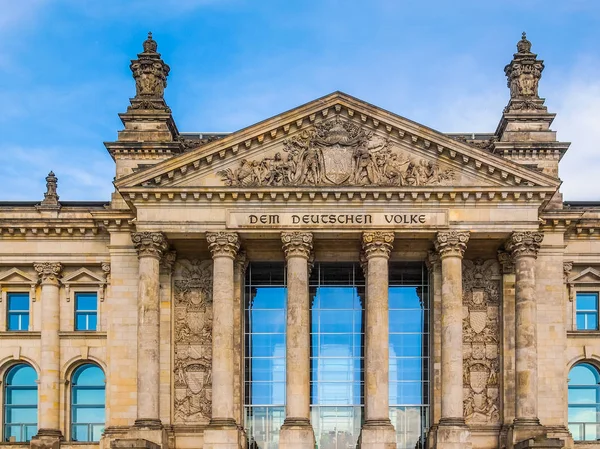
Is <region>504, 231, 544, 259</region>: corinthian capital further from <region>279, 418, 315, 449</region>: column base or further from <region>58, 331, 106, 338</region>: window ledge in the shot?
<region>58, 331, 106, 338</region>: window ledge

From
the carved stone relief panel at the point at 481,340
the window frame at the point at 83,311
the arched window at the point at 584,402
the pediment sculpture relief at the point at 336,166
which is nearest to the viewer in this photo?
the pediment sculpture relief at the point at 336,166

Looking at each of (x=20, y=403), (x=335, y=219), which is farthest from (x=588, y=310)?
(x=20, y=403)

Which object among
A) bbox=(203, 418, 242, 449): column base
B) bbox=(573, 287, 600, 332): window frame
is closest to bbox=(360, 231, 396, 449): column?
bbox=(203, 418, 242, 449): column base

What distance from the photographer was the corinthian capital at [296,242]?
55344 millimetres

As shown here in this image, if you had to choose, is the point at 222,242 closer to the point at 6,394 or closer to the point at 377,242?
the point at 377,242

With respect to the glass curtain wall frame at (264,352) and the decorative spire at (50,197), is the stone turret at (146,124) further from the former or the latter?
the glass curtain wall frame at (264,352)

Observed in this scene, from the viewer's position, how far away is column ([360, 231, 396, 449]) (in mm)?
53375

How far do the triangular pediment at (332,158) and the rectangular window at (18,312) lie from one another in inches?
384

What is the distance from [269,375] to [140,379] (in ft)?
23.9

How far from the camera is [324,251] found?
58.8 meters

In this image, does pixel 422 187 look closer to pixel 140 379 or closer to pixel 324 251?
pixel 324 251

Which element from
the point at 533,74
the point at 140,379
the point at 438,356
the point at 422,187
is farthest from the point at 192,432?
the point at 533,74

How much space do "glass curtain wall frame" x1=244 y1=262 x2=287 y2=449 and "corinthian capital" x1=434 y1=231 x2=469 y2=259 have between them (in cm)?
860

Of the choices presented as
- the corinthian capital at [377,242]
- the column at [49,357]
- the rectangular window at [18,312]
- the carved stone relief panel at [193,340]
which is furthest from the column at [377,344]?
the rectangular window at [18,312]
